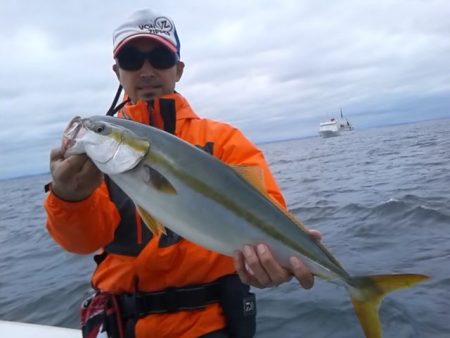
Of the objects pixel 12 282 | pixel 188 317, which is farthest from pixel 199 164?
pixel 12 282

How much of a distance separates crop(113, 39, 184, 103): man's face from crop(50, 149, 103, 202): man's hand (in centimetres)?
108

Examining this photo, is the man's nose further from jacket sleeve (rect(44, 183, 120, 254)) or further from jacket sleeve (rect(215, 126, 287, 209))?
jacket sleeve (rect(44, 183, 120, 254))

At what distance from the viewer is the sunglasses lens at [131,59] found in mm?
3441

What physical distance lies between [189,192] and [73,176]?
0.69m

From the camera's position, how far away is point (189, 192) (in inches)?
100

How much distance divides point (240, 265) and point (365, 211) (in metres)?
10.5

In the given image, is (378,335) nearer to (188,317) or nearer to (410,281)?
(410,281)

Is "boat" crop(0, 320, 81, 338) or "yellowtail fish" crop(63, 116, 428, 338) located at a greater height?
"yellowtail fish" crop(63, 116, 428, 338)

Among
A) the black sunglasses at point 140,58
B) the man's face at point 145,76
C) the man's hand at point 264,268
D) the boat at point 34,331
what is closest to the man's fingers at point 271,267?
the man's hand at point 264,268

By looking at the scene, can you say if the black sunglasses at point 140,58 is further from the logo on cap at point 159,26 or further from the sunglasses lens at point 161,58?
the logo on cap at point 159,26

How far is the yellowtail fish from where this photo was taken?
8.30 feet

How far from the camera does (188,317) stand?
3049mm

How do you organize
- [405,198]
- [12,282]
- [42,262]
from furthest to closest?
1. [405,198]
2. [42,262]
3. [12,282]

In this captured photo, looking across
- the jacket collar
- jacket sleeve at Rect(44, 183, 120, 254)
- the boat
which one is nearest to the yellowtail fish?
jacket sleeve at Rect(44, 183, 120, 254)
